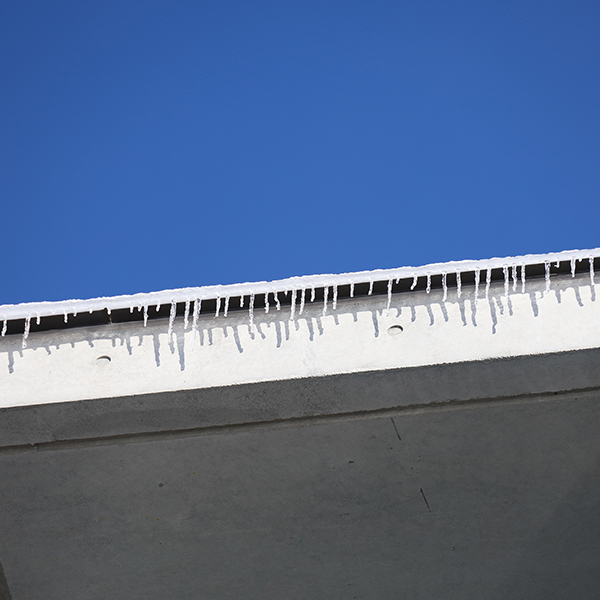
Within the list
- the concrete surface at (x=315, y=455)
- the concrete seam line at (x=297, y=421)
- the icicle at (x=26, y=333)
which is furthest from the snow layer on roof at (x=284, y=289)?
the concrete seam line at (x=297, y=421)

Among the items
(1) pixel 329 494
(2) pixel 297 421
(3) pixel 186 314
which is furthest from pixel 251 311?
(1) pixel 329 494

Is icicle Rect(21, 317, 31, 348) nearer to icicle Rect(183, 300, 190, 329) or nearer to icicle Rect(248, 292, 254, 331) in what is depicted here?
icicle Rect(183, 300, 190, 329)

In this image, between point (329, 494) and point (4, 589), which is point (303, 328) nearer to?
point (329, 494)

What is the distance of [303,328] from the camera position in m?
3.65

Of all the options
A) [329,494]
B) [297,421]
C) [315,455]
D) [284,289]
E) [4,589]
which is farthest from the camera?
[4,589]

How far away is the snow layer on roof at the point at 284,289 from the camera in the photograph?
3643 mm

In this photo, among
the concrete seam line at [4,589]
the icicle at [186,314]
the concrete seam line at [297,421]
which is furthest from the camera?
the concrete seam line at [4,589]

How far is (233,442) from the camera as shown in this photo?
3.91 metres

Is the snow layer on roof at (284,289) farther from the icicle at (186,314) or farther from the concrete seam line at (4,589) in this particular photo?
the concrete seam line at (4,589)

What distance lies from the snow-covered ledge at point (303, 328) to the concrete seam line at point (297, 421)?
1.31 ft

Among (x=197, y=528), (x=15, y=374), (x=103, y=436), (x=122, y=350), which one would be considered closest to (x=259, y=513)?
(x=197, y=528)

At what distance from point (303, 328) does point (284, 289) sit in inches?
9.1

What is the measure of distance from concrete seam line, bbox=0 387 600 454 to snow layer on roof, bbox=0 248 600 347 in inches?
23.9

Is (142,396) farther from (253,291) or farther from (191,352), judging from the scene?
(253,291)
